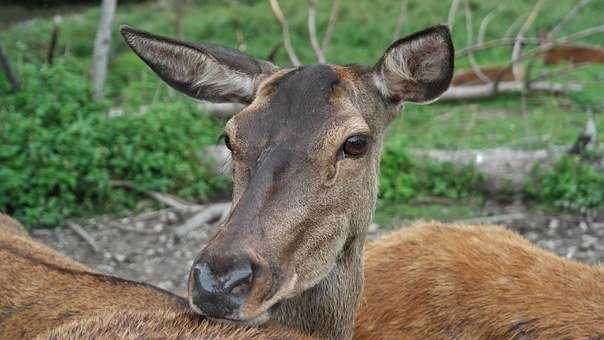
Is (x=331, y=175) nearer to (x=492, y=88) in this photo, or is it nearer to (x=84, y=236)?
(x=84, y=236)

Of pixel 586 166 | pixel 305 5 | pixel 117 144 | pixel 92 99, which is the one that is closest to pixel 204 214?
pixel 117 144

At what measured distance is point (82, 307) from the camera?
3.68m

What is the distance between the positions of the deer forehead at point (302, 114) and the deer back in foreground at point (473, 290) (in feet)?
3.55

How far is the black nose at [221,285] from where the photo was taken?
3.08 meters

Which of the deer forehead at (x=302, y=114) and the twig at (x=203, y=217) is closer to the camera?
the deer forehead at (x=302, y=114)

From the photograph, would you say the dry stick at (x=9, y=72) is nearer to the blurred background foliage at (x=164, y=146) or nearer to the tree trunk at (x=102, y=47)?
the blurred background foliage at (x=164, y=146)

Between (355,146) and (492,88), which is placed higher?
(355,146)

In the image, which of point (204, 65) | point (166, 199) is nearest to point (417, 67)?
point (204, 65)

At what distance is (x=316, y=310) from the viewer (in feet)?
12.6

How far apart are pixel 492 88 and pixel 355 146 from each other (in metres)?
8.19

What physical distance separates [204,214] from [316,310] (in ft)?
13.2

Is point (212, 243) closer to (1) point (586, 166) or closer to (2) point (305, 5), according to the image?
(1) point (586, 166)

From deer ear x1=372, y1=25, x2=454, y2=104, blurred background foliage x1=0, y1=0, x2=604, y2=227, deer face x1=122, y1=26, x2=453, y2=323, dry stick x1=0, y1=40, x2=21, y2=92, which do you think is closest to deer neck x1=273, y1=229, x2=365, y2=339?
deer face x1=122, y1=26, x2=453, y2=323

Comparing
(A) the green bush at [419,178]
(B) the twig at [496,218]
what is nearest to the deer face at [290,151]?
(B) the twig at [496,218]
